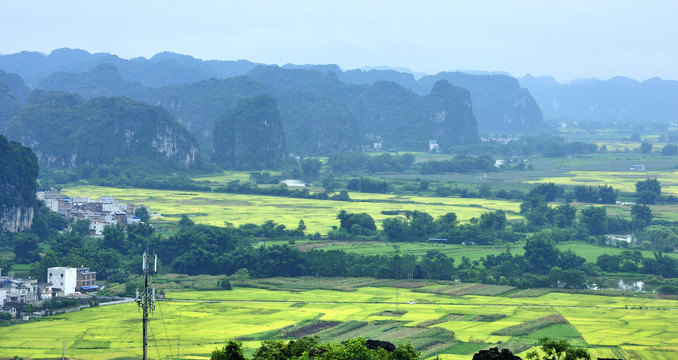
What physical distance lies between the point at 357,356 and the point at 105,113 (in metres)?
87.9

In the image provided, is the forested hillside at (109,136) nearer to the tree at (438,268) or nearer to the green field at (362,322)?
the tree at (438,268)

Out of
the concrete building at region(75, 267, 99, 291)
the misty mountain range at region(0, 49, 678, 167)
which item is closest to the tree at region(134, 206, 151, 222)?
the concrete building at region(75, 267, 99, 291)

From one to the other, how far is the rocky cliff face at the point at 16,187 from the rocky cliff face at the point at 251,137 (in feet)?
150

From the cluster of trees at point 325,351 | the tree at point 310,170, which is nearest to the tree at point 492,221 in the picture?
the cluster of trees at point 325,351

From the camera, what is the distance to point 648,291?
43594mm

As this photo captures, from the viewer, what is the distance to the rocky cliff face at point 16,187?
191 ft

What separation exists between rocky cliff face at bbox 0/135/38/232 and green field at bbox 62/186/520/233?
8.61m

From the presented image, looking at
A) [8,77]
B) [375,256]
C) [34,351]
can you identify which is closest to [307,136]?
[8,77]

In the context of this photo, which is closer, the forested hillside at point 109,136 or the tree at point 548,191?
the tree at point 548,191

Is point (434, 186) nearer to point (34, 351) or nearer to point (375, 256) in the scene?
point (375, 256)

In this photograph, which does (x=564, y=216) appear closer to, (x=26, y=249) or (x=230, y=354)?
(x=26, y=249)

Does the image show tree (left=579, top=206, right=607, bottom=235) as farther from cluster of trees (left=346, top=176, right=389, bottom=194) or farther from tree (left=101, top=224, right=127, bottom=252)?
tree (left=101, top=224, right=127, bottom=252)

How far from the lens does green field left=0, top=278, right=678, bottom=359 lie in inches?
1275

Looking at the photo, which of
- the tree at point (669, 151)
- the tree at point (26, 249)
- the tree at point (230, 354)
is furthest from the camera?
the tree at point (669, 151)
